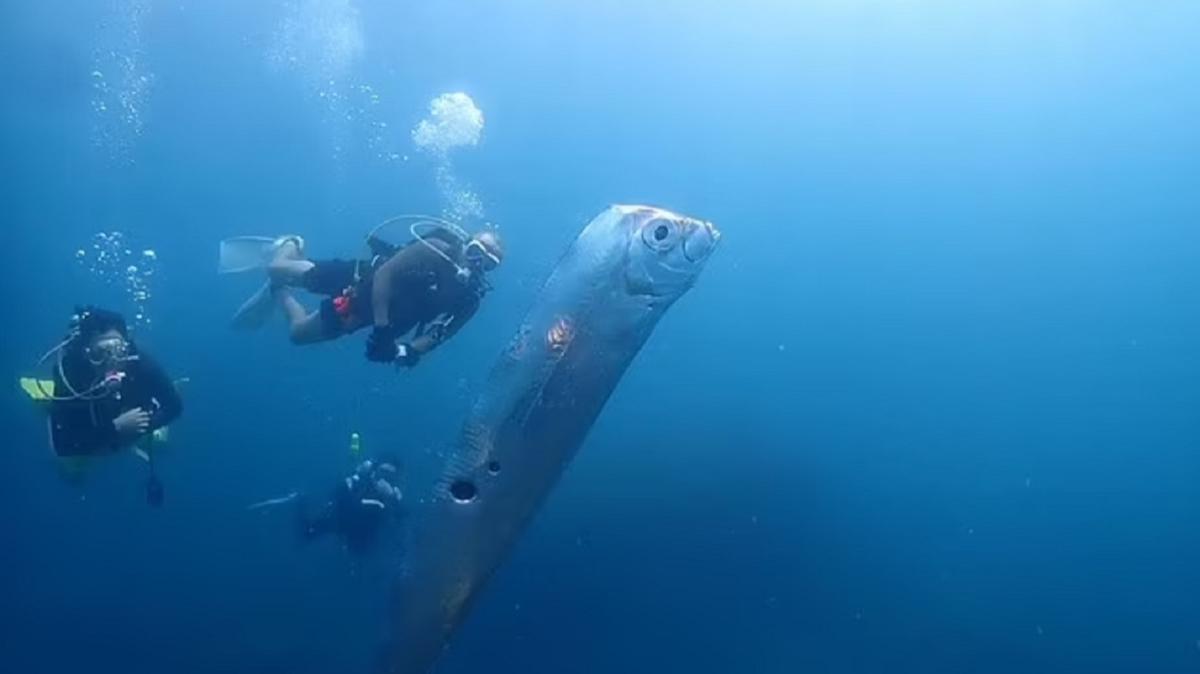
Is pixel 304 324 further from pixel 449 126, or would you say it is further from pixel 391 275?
pixel 449 126

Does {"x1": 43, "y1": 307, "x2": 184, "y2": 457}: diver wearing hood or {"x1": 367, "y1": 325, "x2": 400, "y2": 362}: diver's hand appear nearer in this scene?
{"x1": 367, "y1": 325, "x2": 400, "y2": 362}: diver's hand

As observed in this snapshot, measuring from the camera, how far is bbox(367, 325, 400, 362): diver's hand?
632 centimetres

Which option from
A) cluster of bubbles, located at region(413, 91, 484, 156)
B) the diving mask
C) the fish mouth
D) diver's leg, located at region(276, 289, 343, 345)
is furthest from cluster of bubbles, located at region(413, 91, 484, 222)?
the fish mouth

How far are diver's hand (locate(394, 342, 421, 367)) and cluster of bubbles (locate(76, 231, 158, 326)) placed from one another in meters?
16.5

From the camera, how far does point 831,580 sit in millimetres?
15422

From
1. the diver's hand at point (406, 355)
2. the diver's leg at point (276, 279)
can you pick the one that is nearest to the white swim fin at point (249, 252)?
the diver's leg at point (276, 279)

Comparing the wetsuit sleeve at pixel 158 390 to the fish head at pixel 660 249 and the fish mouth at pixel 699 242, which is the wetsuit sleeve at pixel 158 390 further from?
the fish mouth at pixel 699 242

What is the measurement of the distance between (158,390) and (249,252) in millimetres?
1453

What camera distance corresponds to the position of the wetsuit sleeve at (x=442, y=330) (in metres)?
6.23

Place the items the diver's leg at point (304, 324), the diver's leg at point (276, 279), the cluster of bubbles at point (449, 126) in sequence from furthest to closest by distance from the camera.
A: the cluster of bubbles at point (449, 126) < the diver's leg at point (276, 279) < the diver's leg at point (304, 324)

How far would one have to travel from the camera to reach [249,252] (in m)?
8.10

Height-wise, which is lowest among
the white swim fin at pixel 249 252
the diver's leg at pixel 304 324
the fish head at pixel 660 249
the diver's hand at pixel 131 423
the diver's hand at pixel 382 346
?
the diver's hand at pixel 131 423

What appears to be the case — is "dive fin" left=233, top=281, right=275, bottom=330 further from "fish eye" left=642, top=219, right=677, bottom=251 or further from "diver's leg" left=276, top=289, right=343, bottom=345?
"fish eye" left=642, top=219, right=677, bottom=251

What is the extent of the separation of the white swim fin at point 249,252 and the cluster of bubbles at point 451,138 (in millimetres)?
10199
